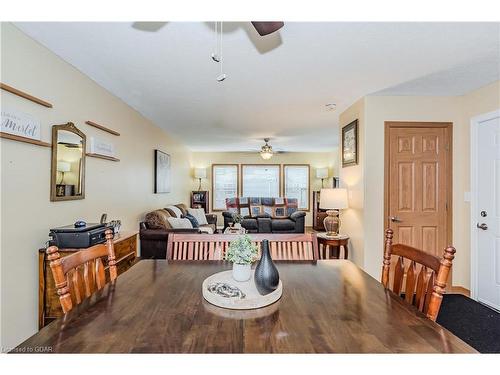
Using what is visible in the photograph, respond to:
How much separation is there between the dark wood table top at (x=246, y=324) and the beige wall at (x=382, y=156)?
219 centimetres

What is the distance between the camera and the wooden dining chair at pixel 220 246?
6.64 ft

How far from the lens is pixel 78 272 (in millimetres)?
1323

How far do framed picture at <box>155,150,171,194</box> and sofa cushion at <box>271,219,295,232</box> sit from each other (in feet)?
8.93

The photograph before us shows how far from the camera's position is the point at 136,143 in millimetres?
4230

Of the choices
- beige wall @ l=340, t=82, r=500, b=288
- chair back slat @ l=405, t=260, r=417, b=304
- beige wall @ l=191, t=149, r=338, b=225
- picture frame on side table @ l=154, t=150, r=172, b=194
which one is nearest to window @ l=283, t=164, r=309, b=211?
beige wall @ l=191, t=149, r=338, b=225

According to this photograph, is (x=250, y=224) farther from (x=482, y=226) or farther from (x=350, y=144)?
(x=482, y=226)

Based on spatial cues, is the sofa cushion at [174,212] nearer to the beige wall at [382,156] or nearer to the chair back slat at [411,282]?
the beige wall at [382,156]

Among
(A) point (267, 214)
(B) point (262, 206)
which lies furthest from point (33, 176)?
(B) point (262, 206)

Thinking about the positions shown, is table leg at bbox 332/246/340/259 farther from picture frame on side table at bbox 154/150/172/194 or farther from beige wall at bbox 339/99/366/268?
picture frame on side table at bbox 154/150/172/194

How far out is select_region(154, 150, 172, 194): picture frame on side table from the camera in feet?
16.7

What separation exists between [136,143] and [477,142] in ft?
14.0

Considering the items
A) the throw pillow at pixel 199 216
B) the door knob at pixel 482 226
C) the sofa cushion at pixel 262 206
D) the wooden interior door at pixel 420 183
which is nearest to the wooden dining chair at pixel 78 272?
the wooden interior door at pixel 420 183
